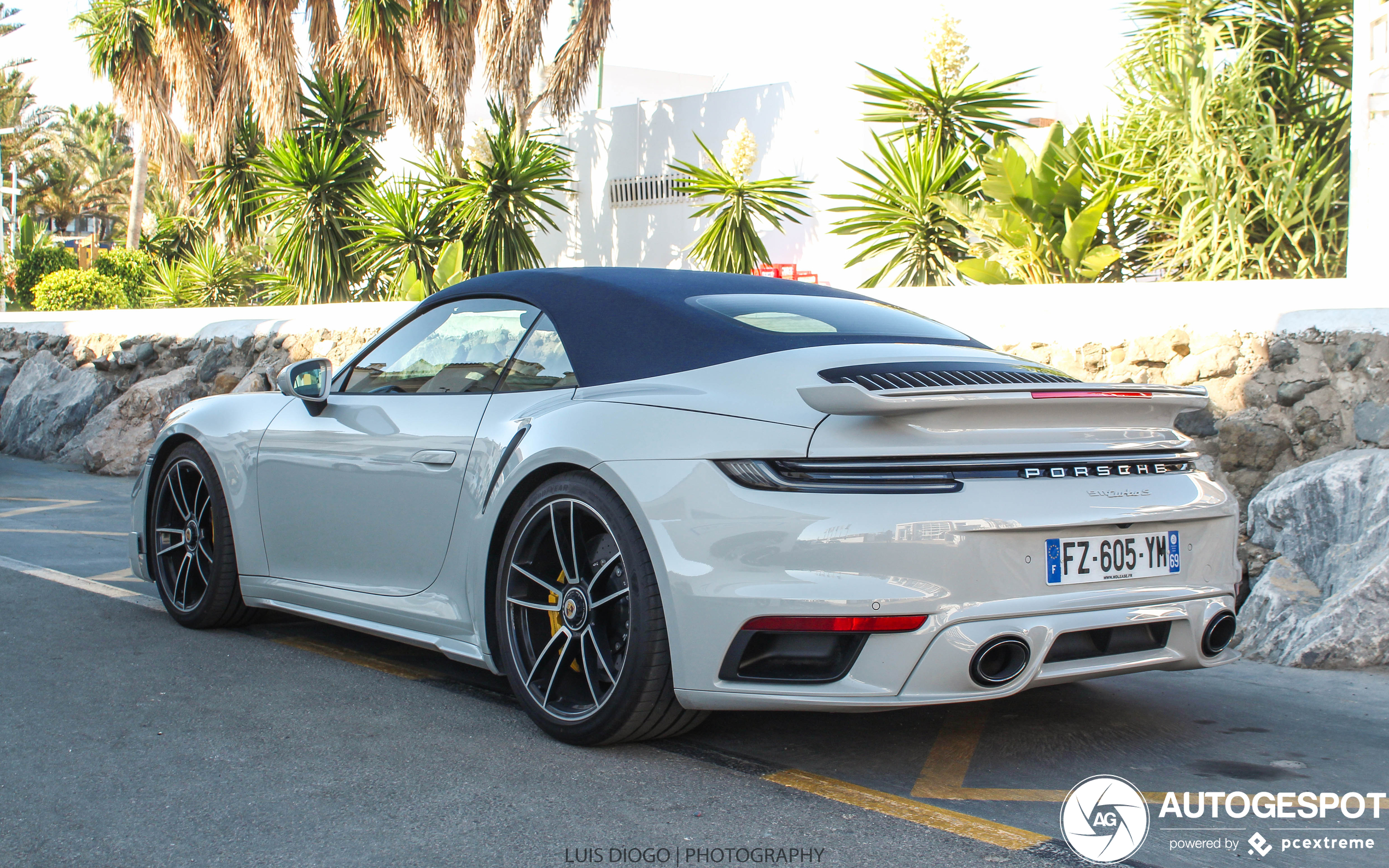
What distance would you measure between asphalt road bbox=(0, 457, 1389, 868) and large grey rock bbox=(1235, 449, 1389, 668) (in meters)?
0.18

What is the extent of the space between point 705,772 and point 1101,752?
3.64ft

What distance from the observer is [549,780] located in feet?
10.1

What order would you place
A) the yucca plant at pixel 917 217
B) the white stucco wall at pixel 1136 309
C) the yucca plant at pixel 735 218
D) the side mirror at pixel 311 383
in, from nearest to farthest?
the side mirror at pixel 311 383 < the white stucco wall at pixel 1136 309 < the yucca plant at pixel 917 217 < the yucca plant at pixel 735 218

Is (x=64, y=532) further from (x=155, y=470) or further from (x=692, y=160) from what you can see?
(x=692, y=160)

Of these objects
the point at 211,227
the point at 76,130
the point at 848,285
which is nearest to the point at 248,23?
the point at 211,227

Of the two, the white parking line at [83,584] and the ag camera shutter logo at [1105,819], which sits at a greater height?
the ag camera shutter logo at [1105,819]

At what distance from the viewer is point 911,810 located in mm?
2895

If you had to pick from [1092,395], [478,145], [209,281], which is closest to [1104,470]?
[1092,395]

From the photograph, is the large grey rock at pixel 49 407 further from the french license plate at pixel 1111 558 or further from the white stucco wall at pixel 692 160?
the french license plate at pixel 1111 558

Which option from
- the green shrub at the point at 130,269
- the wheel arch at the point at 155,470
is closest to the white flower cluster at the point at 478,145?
the green shrub at the point at 130,269

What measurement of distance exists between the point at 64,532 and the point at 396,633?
469cm

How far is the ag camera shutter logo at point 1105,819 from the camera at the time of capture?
2646 millimetres

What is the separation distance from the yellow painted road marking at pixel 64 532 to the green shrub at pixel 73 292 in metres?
15.1

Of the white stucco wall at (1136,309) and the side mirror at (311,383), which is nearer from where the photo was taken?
the side mirror at (311,383)
